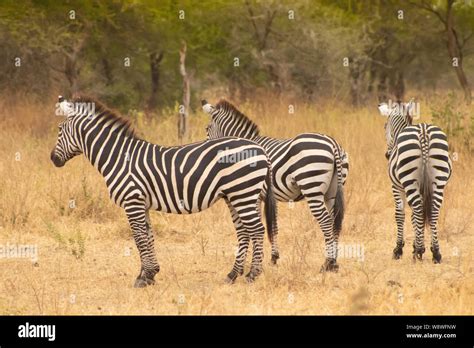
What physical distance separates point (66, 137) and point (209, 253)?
6.83 ft

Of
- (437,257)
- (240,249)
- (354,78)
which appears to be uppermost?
(354,78)

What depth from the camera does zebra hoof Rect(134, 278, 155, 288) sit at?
271 inches

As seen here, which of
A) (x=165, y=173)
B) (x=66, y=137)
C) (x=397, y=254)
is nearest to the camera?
(x=165, y=173)

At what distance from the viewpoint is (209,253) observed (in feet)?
27.4

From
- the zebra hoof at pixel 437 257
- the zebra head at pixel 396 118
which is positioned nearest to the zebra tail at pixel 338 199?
the zebra hoof at pixel 437 257

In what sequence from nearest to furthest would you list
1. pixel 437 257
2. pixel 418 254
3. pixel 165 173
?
pixel 165 173
pixel 437 257
pixel 418 254

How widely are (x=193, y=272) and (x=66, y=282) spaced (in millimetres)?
1188

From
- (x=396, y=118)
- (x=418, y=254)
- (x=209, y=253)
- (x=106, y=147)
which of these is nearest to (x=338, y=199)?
(x=418, y=254)

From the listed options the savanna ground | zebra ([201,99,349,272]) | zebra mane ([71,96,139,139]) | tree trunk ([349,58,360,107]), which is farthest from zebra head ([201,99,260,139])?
tree trunk ([349,58,360,107])

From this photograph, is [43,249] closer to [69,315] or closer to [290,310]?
[69,315]

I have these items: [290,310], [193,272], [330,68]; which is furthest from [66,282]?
[330,68]

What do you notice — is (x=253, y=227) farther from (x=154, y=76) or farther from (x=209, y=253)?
(x=154, y=76)

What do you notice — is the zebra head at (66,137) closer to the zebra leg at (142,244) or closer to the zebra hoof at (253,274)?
the zebra leg at (142,244)

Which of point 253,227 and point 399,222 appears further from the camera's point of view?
point 399,222
